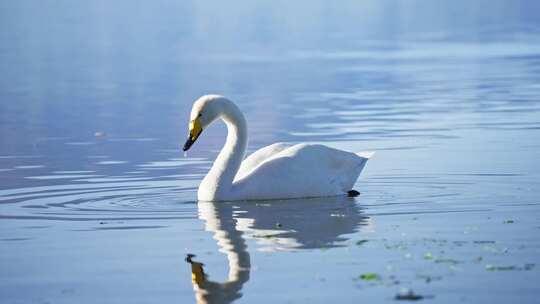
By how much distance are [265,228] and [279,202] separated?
6.56ft

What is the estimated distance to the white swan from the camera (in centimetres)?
1523

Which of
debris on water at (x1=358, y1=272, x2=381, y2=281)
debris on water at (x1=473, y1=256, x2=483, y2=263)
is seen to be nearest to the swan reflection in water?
debris on water at (x1=358, y1=272, x2=381, y2=281)

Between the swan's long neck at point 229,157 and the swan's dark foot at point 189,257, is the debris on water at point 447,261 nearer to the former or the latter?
the swan's dark foot at point 189,257

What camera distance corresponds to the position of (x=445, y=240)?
1199cm

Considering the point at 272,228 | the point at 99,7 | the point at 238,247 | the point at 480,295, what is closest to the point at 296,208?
the point at 272,228

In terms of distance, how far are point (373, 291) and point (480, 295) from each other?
0.78 metres

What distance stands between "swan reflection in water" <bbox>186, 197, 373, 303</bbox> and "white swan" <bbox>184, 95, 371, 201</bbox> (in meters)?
0.13

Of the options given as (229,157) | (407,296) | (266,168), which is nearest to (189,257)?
(407,296)

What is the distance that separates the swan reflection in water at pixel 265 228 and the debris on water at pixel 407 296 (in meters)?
1.18

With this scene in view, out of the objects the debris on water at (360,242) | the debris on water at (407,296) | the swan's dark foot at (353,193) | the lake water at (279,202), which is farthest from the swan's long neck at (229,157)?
the debris on water at (407,296)

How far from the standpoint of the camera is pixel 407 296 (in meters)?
9.66

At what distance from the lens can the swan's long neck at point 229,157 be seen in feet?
50.0

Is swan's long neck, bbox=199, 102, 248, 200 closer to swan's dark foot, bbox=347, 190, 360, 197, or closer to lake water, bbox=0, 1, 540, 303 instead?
lake water, bbox=0, 1, 540, 303

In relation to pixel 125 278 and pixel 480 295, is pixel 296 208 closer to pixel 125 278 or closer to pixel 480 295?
pixel 125 278
